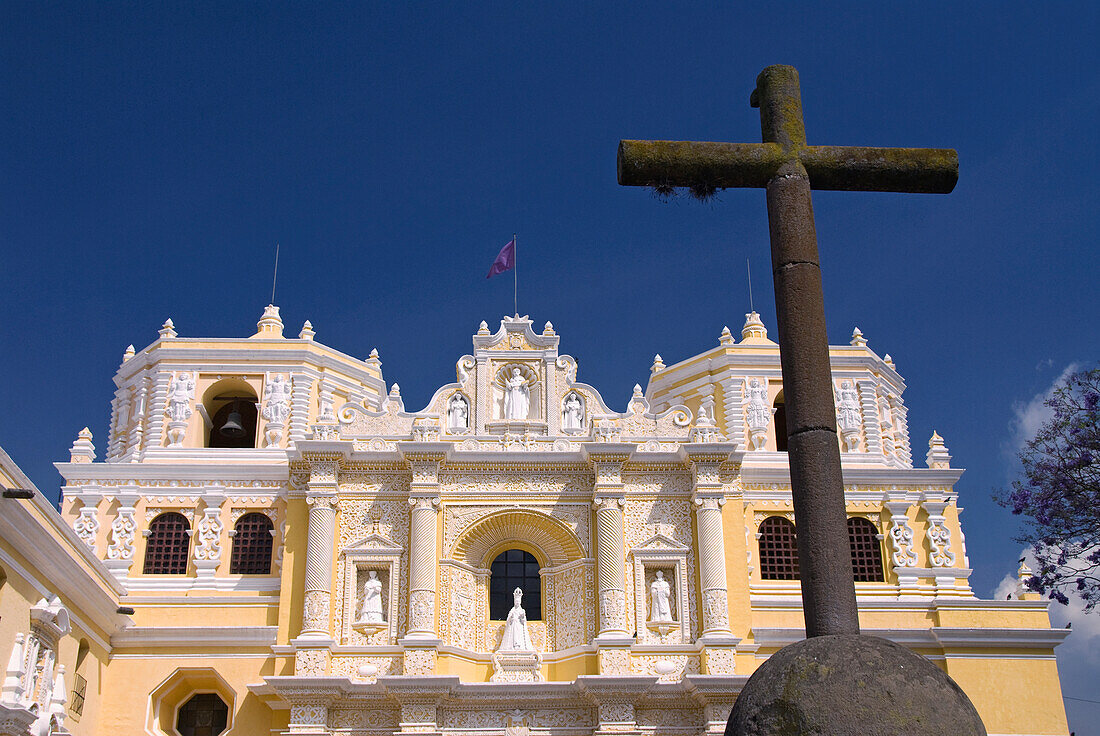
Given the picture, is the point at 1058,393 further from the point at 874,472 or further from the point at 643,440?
the point at 874,472

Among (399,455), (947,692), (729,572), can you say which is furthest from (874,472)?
(947,692)

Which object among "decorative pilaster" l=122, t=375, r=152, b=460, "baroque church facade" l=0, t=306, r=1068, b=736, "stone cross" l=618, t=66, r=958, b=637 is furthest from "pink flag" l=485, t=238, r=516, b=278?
"stone cross" l=618, t=66, r=958, b=637

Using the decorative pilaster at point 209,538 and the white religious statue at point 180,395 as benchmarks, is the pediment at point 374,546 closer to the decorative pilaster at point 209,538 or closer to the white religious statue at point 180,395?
the decorative pilaster at point 209,538

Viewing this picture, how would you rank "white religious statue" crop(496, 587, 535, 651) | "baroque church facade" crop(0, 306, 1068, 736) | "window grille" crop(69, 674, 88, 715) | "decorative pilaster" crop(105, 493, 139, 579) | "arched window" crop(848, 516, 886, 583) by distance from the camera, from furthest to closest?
1. "arched window" crop(848, 516, 886, 583)
2. "decorative pilaster" crop(105, 493, 139, 579)
3. "white religious statue" crop(496, 587, 535, 651)
4. "baroque church facade" crop(0, 306, 1068, 736)
5. "window grille" crop(69, 674, 88, 715)

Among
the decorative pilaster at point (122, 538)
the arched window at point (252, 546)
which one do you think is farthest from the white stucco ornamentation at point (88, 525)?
the arched window at point (252, 546)

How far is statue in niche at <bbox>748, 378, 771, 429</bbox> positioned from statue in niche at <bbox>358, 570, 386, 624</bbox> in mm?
10697

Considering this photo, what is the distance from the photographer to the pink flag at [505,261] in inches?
1029

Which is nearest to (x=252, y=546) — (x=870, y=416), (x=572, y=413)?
(x=572, y=413)

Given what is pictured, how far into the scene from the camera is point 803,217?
8102mm

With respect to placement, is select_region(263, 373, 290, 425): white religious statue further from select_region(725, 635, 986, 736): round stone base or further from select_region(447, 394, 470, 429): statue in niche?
select_region(725, 635, 986, 736): round stone base

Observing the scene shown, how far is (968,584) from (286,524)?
14857 mm

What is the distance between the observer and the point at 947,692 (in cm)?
611

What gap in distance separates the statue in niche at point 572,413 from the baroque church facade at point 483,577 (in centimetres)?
4

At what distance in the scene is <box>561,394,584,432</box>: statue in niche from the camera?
78.3 ft
